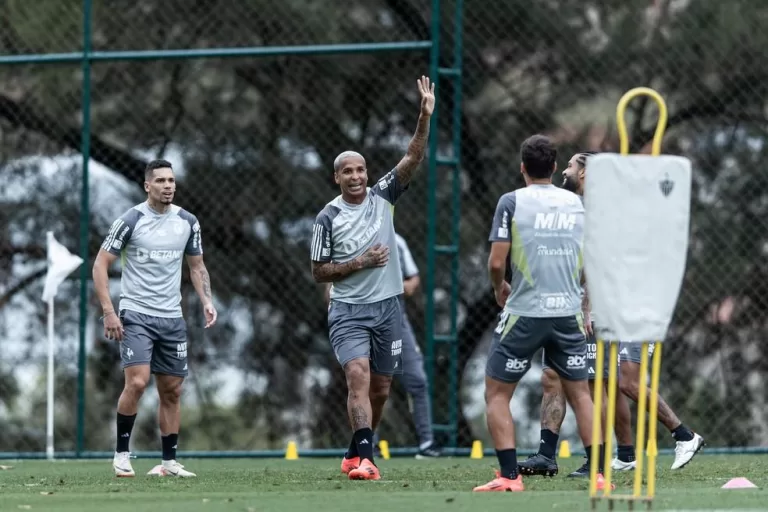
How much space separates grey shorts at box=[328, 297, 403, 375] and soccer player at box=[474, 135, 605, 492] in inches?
57.3

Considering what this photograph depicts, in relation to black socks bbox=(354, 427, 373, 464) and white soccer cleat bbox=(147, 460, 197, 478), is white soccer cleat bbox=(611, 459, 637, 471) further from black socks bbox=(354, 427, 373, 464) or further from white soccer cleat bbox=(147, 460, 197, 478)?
white soccer cleat bbox=(147, 460, 197, 478)

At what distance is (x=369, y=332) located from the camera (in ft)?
30.0

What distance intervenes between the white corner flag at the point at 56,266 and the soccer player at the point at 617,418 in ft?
15.2

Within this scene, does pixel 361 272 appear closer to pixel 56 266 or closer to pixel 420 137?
pixel 420 137

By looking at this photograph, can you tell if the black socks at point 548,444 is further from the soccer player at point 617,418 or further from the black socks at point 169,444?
the black socks at point 169,444

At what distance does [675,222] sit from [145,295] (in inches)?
181

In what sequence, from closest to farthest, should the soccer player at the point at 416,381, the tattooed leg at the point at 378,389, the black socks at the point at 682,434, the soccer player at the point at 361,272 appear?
the soccer player at the point at 361,272, the tattooed leg at the point at 378,389, the black socks at the point at 682,434, the soccer player at the point at 416,381

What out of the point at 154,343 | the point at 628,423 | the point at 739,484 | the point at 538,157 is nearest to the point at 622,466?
the point at 628,423

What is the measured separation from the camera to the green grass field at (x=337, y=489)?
273 inches

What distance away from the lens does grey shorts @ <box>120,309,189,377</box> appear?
941 centimetres

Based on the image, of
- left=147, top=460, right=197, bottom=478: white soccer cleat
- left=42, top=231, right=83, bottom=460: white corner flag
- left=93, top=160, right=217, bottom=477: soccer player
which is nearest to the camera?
left=93, top=160, right=217, bottom=477: soccer player

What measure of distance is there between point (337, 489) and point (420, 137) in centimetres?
219

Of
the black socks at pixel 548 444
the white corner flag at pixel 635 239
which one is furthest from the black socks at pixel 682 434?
the white corner flag at pixel 635 239

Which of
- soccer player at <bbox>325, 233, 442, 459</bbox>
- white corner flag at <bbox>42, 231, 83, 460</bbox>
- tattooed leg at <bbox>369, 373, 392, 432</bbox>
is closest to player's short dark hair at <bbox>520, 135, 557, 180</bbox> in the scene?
tattooed leg at <bbox>369, 373, 392, 432</bbox>
